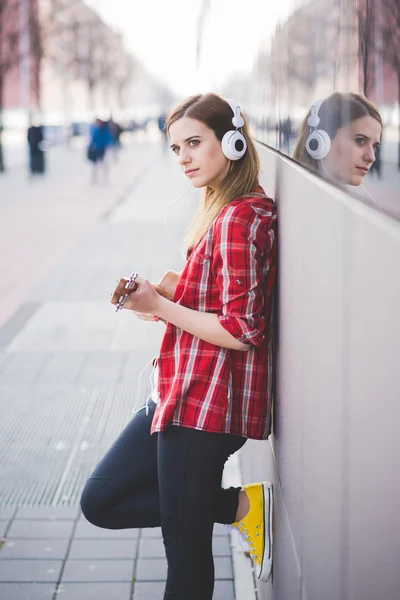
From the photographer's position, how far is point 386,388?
1120 mm

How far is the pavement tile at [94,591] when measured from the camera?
126 inches

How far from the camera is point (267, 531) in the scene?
8.91 feet

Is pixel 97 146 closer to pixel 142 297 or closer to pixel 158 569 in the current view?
pixel 158 569

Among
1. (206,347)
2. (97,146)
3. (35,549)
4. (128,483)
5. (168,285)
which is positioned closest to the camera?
(206,347)

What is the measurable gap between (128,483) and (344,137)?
1.54 m

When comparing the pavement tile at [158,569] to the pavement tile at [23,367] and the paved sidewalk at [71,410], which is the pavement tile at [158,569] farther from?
the pavement tile at [23,367]

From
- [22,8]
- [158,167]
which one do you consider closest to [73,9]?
[22,8]

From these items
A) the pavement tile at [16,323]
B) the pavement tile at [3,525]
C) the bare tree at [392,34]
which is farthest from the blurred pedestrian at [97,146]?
the bare tree at [392,34]

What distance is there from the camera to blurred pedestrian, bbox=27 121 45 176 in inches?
919

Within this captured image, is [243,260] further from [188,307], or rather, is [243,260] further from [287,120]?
[287,120]

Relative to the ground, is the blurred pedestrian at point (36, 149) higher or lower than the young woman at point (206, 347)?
lower

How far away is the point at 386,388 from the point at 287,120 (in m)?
1.60

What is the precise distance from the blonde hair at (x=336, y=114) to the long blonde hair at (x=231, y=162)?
0.40m

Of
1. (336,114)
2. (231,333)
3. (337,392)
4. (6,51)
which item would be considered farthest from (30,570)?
(6,51)
